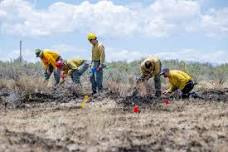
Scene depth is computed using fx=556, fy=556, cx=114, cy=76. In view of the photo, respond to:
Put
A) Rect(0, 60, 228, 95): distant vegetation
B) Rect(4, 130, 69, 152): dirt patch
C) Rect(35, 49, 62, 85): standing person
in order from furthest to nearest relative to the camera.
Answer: Rect(0, 60, 228, 95): distant vegetation
Rect(35, 49, 62, 85): standing person
Rect(4, 130, 69, 152): dirt patch

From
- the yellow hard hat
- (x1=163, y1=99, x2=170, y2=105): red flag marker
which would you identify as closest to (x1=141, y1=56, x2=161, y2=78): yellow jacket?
(x1=163, y1=99, x2=170, y2=105): red flag marker

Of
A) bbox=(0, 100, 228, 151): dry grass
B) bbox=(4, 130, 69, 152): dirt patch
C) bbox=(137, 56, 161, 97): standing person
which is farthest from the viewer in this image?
bbox=(137, 56, 161, 97): standing person

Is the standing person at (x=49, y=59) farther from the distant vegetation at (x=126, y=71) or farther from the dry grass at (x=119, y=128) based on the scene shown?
the distant vegetation at (x=126, y=71)

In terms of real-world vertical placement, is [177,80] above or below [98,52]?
below

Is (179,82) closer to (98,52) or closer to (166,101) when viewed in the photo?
(166,101)

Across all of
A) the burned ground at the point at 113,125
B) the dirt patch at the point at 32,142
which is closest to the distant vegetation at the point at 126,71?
the burned ground at the point at 113,125

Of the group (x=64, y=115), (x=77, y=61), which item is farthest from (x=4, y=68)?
(x=64, y=115)

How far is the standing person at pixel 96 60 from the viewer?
16672mm

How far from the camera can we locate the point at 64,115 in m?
12.5

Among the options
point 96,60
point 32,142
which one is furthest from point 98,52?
point 32,142

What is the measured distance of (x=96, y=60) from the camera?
666 inches

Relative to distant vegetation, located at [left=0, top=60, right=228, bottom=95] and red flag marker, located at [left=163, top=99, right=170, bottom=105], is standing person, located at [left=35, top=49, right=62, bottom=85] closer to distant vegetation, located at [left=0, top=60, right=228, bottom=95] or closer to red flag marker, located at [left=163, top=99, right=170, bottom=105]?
red flag marker, located at [left=163, top=99, right=170, bottom=105]

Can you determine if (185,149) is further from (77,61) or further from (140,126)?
(77,61)

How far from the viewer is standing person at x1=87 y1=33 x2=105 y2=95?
1667 centimetres
